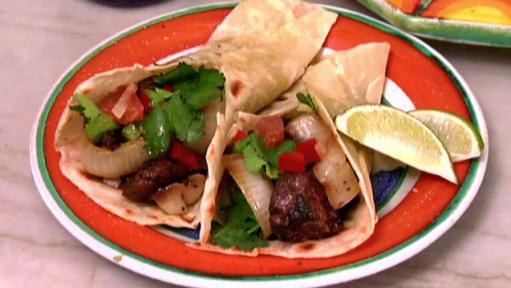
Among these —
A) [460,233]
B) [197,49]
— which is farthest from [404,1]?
[460,233]

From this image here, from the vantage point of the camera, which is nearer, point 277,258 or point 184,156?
point 277,258

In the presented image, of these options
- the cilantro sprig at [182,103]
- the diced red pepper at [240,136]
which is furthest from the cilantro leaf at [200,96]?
the diced red pepper at [240,136]

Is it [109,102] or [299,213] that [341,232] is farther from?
[109,102]

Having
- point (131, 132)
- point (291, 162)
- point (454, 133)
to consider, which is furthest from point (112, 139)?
point (454, 133)

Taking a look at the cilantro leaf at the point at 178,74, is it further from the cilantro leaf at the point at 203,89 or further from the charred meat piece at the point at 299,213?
the charred meat piece at the point at 299,213

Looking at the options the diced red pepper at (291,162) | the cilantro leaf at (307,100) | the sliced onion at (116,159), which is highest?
the cilantro leaf at (307,100)

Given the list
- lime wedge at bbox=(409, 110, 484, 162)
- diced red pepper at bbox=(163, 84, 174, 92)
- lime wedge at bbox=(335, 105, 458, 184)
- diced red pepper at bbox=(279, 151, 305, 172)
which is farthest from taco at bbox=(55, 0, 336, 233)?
lime wedge at bbox=(409, 110, 484, 162)

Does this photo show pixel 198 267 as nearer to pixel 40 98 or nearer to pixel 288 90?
pixel 288 90

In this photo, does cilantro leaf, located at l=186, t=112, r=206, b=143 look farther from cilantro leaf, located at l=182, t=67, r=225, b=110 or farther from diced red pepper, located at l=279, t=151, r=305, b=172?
diced red pepper, located at l=279, t=151, r=305, b=172
